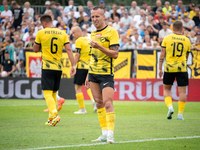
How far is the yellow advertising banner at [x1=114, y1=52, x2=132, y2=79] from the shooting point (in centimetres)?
1614

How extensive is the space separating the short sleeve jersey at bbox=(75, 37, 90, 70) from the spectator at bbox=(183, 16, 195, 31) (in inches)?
412

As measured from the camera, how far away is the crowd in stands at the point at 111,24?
17328 mm

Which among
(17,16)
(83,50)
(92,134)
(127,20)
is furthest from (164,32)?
(92,134)

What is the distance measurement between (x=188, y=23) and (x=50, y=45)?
13.5 m

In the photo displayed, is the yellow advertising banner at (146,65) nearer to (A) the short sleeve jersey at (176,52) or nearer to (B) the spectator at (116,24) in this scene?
(B) the spectator at (116,24)

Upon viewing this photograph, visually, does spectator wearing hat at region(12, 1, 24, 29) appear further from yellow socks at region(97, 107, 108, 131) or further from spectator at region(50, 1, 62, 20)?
yellow socks at region(97, 107, 108, 131)

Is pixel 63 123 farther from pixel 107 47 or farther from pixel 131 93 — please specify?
pixel 131 93

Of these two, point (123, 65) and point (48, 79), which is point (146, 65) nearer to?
point (123, 65)

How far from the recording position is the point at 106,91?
18.9 feet

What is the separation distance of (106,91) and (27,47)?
41.6 ft

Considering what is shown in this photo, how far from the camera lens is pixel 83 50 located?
34.8ft

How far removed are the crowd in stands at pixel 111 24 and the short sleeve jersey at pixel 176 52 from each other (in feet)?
26.0

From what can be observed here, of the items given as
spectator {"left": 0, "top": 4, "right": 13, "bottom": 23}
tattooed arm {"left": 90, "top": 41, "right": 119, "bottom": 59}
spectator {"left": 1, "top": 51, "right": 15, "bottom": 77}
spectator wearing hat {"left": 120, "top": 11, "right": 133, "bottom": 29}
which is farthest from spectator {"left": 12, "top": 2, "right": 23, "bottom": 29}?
tattooed arm {"left": 90, "top": 41, "right": 119, "bottom": 59}

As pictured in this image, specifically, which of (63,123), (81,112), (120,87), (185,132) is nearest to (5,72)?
(120,87)
